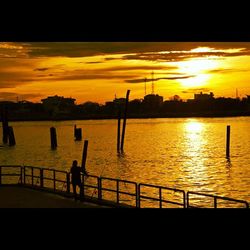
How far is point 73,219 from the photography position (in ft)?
12.6

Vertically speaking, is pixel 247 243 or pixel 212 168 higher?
pixel 247 243

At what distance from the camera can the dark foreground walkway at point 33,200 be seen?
14.1 metres

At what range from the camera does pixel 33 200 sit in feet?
50.5

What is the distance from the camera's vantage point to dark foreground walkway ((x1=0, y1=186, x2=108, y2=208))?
556 inches
